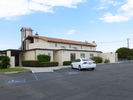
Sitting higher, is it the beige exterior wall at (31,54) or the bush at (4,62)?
the beige exterior wall at (31,54)

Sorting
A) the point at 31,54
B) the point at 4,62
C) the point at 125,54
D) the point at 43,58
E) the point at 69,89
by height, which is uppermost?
the point at 31,54

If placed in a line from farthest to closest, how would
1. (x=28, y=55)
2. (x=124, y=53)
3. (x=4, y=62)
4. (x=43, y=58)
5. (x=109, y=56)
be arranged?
(x=124, y=53) < (x=109, y=56) < (x=28, y=55) < (x=43, y=58) < (x=4, y=62)

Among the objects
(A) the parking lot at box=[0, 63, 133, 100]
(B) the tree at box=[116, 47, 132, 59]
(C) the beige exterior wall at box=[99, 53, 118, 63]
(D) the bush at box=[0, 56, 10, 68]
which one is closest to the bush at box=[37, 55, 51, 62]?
(D) the bush at box=[0, 56, 10, 68]

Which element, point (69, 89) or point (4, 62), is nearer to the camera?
point (69, 89)

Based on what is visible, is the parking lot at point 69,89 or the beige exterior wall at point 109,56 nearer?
the parking lot at point 69,89

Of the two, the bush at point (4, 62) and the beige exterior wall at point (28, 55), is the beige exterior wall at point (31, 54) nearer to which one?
the beige exterior wall at point (28, 55)

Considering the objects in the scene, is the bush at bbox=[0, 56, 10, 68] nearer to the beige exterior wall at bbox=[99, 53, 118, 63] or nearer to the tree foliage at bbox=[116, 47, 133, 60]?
the beige exterior wall at bbox=[99, 53, 118, 63]

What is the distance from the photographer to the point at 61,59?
26.3 m

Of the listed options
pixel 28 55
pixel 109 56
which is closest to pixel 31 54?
pixel 28 55

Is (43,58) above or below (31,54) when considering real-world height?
below

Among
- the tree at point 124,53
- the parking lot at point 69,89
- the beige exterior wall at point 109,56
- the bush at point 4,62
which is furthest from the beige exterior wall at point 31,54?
the tree at point 124,53

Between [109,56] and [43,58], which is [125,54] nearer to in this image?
[109,56]

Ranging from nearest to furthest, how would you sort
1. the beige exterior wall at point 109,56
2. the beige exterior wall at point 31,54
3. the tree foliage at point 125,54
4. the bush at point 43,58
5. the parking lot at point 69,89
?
1. the parking lot at point 69,89
2. the bush at point 43,58
3. the beige exterior wall at point 31,54
4. the beige exterior wall at point 109,56
5. the tree foliage at point 125,54

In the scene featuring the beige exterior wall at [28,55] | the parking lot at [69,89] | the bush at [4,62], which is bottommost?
the parking lot at [69,89]
